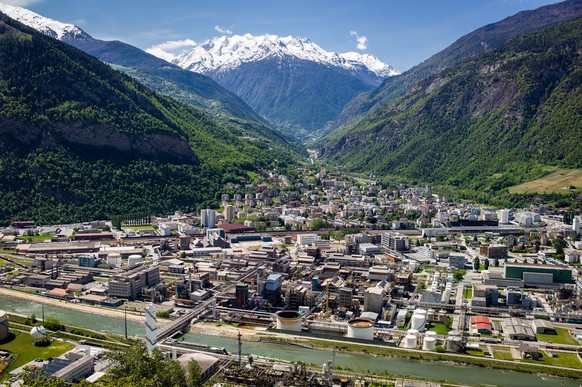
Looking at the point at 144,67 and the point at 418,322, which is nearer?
the point at 418,322

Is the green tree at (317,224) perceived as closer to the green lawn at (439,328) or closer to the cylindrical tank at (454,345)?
the green lawn at (439,328)

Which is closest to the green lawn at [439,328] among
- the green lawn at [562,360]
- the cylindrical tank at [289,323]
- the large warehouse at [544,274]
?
the green lawn at [562,360]

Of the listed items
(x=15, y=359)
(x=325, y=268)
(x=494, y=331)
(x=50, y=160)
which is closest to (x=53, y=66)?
(x=50, y=160)

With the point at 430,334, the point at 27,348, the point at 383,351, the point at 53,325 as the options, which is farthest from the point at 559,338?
the point at 27,348

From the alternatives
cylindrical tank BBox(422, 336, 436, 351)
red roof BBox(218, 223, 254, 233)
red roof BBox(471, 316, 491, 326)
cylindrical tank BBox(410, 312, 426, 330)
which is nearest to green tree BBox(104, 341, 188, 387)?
cylindrical tank BBox(422, 336, 436, 351)

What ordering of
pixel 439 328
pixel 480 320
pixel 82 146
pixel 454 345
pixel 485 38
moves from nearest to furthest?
1. pixel 454 345
2. pixel 439 328
3. pixel 480 320
4. pixel 82 146
5. pixel 485 38

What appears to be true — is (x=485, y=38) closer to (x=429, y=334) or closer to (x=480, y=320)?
(x=480, y=320)

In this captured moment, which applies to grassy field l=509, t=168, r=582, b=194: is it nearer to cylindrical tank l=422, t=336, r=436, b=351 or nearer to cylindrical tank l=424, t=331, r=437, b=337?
cylindrical tank l=424, t=331, r=437, b=337
